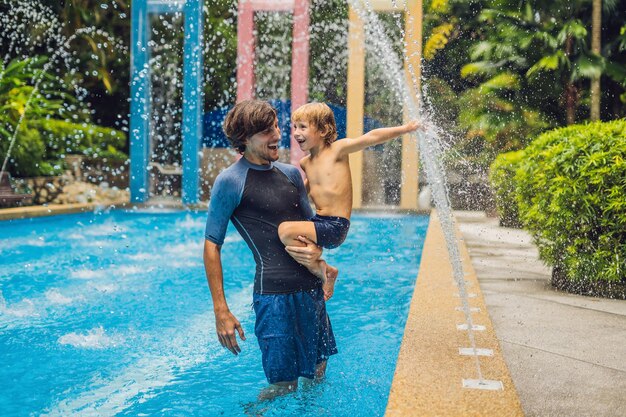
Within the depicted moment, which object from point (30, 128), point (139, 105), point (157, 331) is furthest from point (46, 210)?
point (157, 331)

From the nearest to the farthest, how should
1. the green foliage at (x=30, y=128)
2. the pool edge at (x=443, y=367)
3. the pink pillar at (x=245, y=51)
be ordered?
the pool edge at (x=443, y=367) → the green foliage at (x=30, y=128) → the pink pillar at (x=245, y=51)

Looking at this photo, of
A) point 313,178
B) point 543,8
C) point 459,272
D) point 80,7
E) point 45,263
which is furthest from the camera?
point 80,7

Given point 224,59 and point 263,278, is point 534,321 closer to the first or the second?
point 263,278

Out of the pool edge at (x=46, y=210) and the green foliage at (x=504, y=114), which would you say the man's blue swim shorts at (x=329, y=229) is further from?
the green foliage at (x=504, y=114)

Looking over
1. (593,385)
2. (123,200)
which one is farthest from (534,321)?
(123,200)

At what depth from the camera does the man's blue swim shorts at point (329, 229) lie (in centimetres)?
304

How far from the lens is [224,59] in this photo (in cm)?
2333

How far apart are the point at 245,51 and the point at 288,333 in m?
14.2

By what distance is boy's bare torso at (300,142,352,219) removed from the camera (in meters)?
3.14

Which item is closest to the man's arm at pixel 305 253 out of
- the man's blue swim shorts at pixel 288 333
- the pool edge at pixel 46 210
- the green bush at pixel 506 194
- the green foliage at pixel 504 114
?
the man's blue swim shorts at pixel 288 333

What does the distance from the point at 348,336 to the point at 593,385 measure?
2054mm

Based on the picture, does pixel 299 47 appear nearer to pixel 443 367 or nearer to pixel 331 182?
pixel 331 182

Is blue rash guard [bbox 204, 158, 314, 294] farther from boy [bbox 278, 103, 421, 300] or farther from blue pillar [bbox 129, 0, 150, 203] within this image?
blue pillar [bbox 129, 0, 150, 203]

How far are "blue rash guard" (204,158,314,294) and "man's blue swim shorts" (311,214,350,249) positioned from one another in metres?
0.12
